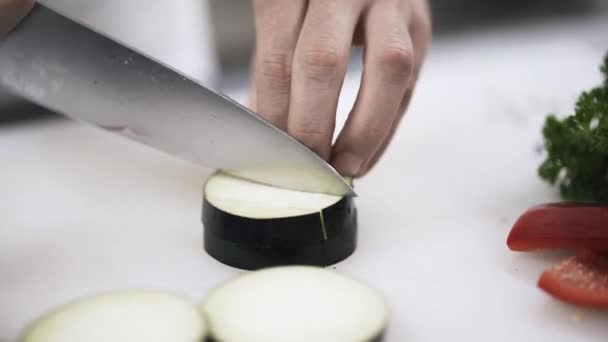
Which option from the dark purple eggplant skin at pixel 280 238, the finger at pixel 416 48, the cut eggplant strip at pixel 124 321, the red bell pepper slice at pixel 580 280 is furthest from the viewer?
the finger at pixel 416 48

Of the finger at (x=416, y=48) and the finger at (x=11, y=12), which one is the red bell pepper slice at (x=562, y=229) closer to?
the finger at (x=416, y=48)

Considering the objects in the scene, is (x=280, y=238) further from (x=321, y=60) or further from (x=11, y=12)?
(x=11, y=12)

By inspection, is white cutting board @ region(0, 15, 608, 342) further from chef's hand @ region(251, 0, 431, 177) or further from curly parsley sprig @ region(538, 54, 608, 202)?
chef's hand @ region(251, 0, 431, 177)

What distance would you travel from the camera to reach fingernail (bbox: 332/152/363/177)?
161cm

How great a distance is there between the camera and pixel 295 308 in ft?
4.03

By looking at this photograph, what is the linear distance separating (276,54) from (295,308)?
1.97 ft

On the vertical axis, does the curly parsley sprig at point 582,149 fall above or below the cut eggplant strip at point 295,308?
above

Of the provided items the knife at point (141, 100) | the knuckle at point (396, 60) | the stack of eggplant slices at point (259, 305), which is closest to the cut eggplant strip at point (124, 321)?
the stack of eggplant slices at point (259, 305)

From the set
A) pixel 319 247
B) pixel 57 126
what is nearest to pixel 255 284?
pixel 319 247

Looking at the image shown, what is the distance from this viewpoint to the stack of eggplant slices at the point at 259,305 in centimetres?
117

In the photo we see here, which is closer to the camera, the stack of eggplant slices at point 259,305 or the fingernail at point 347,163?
the stack of eggplant slices at point 259,305

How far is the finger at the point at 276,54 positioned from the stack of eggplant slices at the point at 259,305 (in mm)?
250

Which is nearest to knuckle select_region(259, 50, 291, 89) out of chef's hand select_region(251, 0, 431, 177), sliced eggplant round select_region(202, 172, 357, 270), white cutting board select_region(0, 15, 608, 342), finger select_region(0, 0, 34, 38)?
chef's hand select_region(251, 0, 431, 177)

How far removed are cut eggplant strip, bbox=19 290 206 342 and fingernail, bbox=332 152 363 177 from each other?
53 centimetres
